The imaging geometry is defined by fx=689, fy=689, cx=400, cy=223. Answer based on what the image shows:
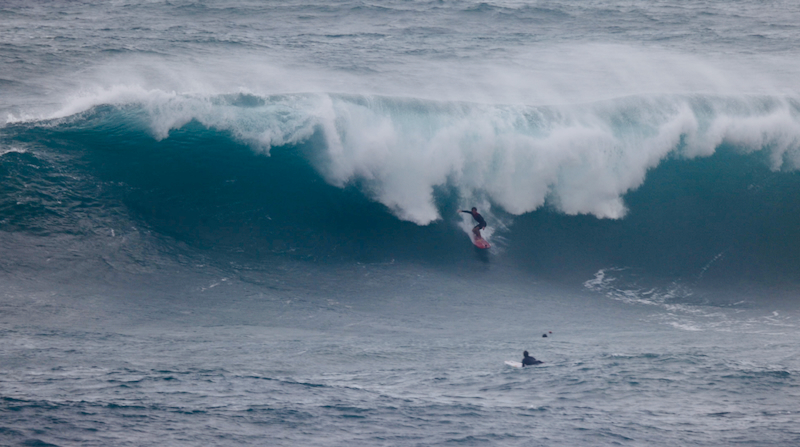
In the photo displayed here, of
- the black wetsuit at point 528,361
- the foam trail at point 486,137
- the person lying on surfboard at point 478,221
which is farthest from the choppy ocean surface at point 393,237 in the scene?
the person lying on surfboard at point 478,221

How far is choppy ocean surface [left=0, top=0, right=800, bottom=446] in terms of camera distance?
28.7 ft

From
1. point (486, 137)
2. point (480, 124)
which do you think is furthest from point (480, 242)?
point (480, 124)

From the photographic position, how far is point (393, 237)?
15.3 metres

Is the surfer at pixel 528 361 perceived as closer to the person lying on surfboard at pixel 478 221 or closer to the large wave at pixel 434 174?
the large wave at pixel 434 174

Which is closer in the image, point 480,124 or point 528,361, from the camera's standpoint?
point 528,361

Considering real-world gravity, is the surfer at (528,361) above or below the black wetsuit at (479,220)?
below

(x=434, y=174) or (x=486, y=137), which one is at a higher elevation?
(x=486, y=137)

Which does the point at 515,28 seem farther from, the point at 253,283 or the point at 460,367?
the point at 460,367

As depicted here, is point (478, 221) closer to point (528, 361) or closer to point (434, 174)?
point (434, 174)

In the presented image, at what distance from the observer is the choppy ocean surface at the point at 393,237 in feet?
28.7

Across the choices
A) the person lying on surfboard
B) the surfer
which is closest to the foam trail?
the person lying on surfboard

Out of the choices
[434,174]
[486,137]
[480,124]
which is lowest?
[434,174]

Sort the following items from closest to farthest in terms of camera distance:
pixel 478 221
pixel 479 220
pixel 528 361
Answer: pixel 528 361 < pixel 479 220 < pixel 478 221

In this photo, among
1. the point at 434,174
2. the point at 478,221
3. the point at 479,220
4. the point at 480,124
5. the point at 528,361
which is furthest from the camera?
the point at 480,124
